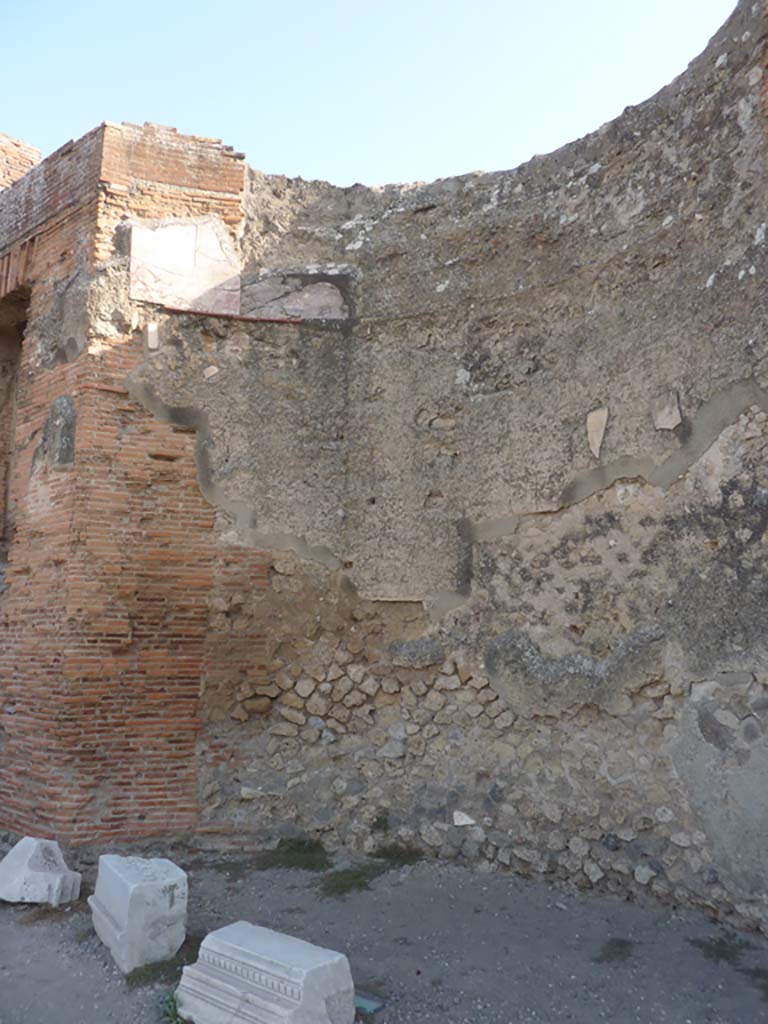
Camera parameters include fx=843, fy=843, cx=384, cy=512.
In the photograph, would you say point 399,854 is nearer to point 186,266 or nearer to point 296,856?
point 296,856

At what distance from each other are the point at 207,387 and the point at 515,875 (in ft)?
11.0

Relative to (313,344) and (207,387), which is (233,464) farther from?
(313,344)

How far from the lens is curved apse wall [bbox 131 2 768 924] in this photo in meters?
3.85

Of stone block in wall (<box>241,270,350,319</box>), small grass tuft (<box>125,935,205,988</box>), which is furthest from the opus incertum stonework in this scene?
small grass tuft (<box>125,935,205,988</box>)

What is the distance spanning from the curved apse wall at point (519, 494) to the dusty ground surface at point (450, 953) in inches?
9.3

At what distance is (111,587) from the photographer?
16.0 ft

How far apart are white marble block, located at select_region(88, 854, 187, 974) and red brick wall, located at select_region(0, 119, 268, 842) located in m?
1.05

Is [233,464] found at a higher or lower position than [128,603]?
higher

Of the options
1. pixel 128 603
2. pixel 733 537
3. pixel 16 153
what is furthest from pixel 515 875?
pixel 16 153

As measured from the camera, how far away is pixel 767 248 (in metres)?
3.77

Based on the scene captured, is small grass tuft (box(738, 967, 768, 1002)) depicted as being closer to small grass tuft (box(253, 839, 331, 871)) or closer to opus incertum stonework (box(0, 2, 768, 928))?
opus incertum stonework (box(0, 2, 768, 928))

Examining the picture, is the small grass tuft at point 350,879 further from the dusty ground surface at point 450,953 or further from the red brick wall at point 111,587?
the red brick wall at point 111,587

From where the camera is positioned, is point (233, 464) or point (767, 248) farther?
point (233, 464)

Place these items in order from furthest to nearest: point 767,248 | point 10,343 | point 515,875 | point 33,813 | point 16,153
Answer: point 16,153, point 10,343, point 33,813, point 515,875, point 767,248
